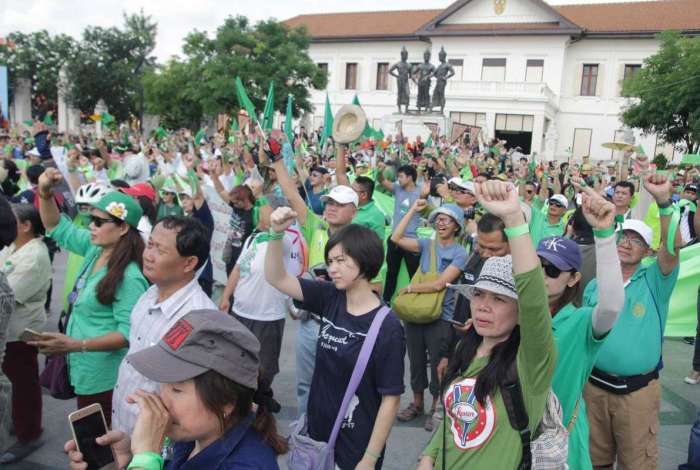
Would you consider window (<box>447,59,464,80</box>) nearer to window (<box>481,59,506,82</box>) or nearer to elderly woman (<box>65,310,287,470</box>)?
window (<box>481,59,506,82</box>)

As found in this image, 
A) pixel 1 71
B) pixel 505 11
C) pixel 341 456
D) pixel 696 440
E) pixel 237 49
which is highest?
pixel 505 11

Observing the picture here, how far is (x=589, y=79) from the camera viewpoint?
41.8 metres

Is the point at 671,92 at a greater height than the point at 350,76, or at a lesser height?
lesser

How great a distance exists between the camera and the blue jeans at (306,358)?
3.36 metres

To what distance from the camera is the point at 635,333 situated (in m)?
2.72

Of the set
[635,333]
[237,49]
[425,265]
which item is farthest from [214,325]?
[237,49]

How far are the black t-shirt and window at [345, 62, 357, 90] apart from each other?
4788cm

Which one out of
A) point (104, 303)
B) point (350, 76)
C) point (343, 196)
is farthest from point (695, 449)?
point (350, 76)

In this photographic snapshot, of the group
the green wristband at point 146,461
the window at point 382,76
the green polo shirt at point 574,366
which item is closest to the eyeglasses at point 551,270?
the green polo shirt at point 574,366

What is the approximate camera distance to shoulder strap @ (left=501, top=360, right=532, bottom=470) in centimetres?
177

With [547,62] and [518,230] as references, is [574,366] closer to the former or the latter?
[518,230]

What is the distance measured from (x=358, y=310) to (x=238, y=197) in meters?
3.26

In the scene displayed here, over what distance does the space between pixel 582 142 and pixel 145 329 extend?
44.0 metres

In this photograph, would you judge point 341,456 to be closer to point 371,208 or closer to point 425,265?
point 425,265
